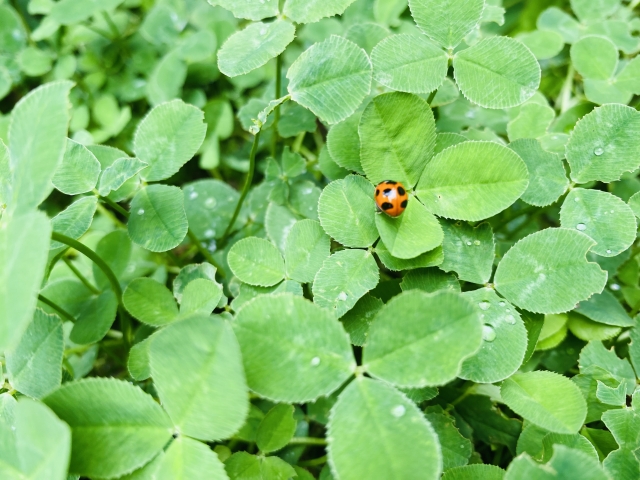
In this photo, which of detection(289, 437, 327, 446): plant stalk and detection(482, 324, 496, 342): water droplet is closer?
detection(482, 324, 496, 342): water droplet

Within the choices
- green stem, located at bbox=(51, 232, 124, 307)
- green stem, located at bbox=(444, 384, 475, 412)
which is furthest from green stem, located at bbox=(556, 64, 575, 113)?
green stem, located at bbox=(51, 232, 124, 307)

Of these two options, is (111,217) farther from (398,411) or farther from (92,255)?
(398,411)

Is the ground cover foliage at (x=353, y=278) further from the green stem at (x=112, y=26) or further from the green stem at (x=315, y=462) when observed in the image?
the green stem at (x=112, y=26)

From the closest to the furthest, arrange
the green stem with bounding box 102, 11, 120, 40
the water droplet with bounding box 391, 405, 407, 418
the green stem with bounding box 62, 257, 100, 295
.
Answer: the water droplet with bounding box 391, 405, 407, 418, the green stem with bounding box 62, 257, 100, 295, the green stem with bounding box 102, 11, 120, 40

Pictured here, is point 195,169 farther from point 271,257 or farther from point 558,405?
point 558,405

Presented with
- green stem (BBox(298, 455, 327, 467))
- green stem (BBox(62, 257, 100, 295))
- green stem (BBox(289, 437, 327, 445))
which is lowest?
green stem (BBox(298, 455, 327, 467))

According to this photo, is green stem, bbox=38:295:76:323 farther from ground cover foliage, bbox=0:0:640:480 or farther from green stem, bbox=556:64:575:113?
green stem, bbox=556:64:575:113

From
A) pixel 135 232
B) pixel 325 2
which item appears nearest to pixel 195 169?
pixel 135 232
